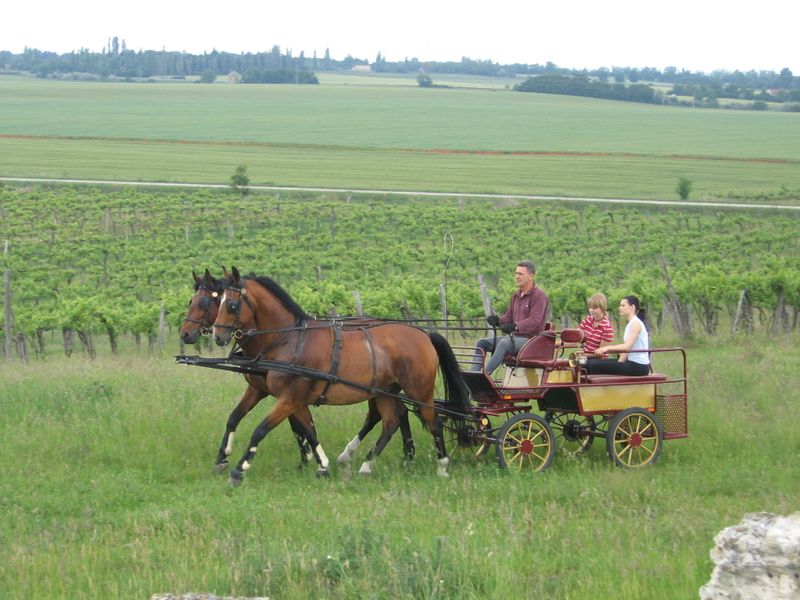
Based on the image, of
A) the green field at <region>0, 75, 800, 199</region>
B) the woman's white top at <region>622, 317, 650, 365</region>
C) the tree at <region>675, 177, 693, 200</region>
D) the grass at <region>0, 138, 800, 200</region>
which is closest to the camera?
the woman's white top at <region>622, 317, 650, 365</region>

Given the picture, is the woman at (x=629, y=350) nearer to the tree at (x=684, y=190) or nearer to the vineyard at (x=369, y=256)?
the vineyard at (x=369, y=256)

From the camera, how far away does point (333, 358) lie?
1110 cm

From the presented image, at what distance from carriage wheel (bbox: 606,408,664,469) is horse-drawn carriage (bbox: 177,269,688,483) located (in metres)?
0.01

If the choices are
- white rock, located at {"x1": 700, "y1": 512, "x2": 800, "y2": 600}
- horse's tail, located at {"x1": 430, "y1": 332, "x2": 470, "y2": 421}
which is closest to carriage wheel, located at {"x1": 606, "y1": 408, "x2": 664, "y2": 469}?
horse's tail, located at {"x1": 430, "y1": 332, "x2": 470, "y2": 421}

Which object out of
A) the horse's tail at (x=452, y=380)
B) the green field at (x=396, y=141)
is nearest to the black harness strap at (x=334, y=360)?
the horse's tail at (x=452, y=380)

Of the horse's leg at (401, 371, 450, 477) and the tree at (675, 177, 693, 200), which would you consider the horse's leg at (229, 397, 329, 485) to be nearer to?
the horse's leg at (401, 371, 450, 477)

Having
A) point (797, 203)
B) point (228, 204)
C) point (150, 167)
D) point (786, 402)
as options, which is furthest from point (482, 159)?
Answer: point (786, 402)

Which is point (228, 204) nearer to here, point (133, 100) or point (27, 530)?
point (27, 530)

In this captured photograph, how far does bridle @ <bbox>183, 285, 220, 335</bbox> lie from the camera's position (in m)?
10.8

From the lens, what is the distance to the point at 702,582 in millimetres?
7195

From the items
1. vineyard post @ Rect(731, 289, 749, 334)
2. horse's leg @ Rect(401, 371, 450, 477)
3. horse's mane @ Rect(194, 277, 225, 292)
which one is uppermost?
horse's mane @ Rect(194, 277, 225, 292)

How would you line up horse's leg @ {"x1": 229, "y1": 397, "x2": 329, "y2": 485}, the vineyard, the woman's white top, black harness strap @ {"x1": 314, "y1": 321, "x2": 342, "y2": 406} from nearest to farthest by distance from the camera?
horse's leg @ {"x1": 229, "y1": 397, "x2": 329, "y2": 485}
black harness strap @ {"x1": 314, "y1": 321, "x2": 342, "y2": 406}
the woman's white top
the vineyard

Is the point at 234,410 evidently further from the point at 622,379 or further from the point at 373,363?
the point at 622,379

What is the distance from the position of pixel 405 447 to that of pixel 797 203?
46560 millimetres
